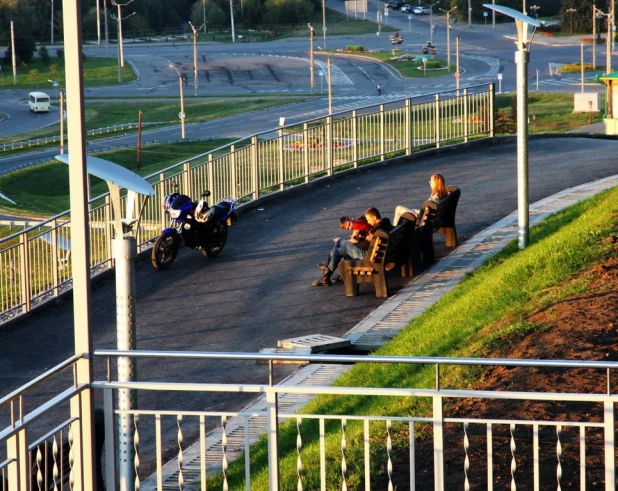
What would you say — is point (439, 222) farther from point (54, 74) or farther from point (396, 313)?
point (54, 74)

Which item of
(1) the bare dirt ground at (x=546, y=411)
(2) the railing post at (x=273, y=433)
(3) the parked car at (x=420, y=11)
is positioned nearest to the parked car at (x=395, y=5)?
(3) the parked car at (x=420, y=11)

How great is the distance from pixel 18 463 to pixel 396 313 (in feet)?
23.4

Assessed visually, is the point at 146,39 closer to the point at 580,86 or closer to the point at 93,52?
the point at 93,52

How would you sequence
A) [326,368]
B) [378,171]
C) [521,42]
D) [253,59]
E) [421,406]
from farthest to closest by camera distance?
1. [253,59]
2. [378,171]
3. [521,42]
4. [326,368]
5. [421,406]

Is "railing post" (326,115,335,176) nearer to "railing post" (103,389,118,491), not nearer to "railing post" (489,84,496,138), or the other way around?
"railing post" (489,84,496,138)

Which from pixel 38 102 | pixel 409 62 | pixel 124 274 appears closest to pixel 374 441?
pixel 124 274

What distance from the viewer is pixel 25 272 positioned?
14.7 meters

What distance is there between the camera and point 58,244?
15.3 meters

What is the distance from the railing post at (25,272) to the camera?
1458 centimetres

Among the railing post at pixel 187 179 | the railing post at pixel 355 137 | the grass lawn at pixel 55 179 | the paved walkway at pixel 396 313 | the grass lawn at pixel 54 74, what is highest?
the grass lawn at pixel 54 74

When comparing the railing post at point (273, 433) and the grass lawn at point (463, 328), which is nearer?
the railing post at point (273, 433)

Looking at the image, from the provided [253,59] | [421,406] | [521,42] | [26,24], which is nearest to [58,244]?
[521,42]

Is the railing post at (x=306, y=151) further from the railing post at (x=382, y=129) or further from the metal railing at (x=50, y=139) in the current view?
the metal railing at (x=50, y=139)

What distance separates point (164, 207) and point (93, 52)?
100 meters
